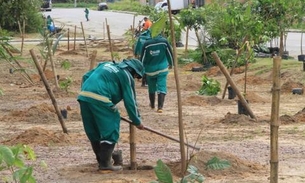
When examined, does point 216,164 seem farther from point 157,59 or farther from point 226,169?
point 157,59

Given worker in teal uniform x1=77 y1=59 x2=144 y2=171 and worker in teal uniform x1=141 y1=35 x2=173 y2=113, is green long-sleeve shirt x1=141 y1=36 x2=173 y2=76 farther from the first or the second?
worker in teal uniform x1=77 y1=59 x2=144 y2=171

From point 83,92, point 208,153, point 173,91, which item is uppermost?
point 83,92

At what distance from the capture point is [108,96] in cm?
862

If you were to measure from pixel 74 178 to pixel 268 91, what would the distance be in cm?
1087

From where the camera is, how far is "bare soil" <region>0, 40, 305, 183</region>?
859 cm

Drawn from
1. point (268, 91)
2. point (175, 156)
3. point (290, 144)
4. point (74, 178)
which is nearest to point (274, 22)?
point (268, 91)

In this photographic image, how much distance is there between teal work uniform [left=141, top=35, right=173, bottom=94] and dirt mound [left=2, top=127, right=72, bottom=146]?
3.89 meters

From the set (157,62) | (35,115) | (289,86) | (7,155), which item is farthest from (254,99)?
(7,155)

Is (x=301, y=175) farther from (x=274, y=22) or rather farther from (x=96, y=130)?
A: (x=274, y=22)

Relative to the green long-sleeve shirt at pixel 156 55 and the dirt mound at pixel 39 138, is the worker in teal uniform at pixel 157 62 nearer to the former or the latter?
the green long-sleeve shirt at pixel 156 55

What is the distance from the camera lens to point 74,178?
27.7 feet

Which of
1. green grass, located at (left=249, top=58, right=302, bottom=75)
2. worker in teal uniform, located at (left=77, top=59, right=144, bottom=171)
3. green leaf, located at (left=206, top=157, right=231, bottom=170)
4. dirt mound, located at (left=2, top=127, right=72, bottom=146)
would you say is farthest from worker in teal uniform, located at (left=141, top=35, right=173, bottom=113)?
green leaf, located at (left=206, top=157, right=231, bottom=170)

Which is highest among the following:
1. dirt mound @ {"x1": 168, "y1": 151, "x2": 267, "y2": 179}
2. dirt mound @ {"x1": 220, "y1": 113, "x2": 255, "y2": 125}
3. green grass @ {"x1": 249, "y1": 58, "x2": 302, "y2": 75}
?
dirt mound @ {"x1": 168, "y1": 151, "x2": 267, "y2": 179}

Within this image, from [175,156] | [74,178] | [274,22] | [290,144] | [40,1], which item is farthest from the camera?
[40,1]
